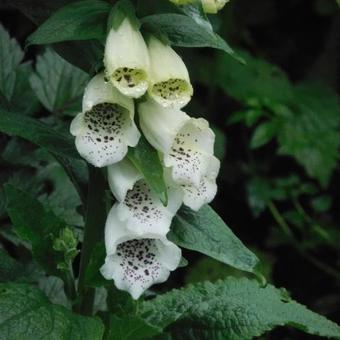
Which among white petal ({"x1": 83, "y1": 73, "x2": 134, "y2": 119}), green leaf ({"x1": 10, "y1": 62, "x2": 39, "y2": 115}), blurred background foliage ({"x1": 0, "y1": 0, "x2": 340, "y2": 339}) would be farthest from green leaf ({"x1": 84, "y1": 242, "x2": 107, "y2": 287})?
blurred background foliage ({"x1": 0, "y1": 0, "x2": 340, "y2": 339})

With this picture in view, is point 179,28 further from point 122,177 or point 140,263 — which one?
point 140,263

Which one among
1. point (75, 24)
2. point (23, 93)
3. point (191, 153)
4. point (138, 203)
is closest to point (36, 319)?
point (138, 203)

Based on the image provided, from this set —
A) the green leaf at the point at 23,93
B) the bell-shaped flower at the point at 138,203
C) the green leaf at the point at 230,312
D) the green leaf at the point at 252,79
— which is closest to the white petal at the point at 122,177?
the bell-shaped flower at the point at 138,203

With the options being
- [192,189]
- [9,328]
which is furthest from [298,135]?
[9,328]

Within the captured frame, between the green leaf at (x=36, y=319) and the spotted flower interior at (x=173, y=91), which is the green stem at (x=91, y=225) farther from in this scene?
the spotted flower interior at (x=173, y=91)

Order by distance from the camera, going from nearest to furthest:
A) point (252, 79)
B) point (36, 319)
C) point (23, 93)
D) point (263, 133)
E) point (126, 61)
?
point (126, 61)
point (36, 319)
point (23, 93)
point (263, 133)
point (252, 79)

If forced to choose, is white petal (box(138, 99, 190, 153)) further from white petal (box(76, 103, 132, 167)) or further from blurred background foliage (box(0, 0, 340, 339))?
blurred background foliage (box(0, 0, 340, 339))

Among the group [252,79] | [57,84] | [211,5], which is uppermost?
[211,5]
